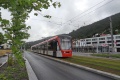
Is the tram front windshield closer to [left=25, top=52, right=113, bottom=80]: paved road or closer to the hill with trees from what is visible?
[left=25, top=52, right=113, bottom=80]: paved road

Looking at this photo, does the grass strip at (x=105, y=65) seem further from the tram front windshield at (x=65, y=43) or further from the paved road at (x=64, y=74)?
the tram front windshield at (x=65, y=43)

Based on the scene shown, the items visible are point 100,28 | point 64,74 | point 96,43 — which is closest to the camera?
point 64,74

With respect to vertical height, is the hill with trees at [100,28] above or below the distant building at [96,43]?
above

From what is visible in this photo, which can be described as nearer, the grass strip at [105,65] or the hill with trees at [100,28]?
the grass strip at [105,65]

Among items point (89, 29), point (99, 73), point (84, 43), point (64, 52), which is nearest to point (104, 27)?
point (89, 29)

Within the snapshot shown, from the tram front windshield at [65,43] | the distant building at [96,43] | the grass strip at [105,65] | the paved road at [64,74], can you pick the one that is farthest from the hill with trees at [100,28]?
the paved road at [64,74]

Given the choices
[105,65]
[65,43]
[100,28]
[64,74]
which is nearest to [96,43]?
[100,28]

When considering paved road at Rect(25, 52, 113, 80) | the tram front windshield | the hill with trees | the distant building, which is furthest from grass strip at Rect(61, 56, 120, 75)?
the hill with trees

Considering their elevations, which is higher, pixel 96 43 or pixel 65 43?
pixel 96 43

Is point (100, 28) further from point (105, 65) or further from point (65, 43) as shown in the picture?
point (105, 65)

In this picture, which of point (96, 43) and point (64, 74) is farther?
point (96, 43)

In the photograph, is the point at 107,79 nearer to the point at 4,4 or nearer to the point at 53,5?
the point at 53,5

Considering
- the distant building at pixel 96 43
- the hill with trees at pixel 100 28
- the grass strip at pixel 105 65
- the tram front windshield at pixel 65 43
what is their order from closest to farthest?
1. the grass strip at pixel 105 65
2. the tram front windshield at pixel 65 43
3. the distant building at pixel 96 43
4. the hill with trees at pixel 100 28

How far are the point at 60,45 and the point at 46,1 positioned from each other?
29.4 meters
